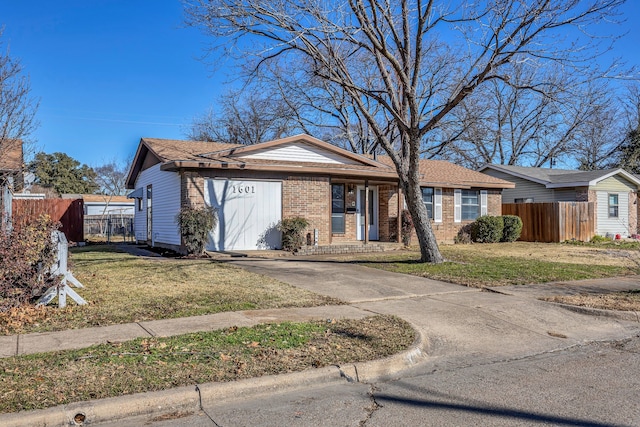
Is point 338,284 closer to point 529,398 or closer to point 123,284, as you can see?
point 123,284

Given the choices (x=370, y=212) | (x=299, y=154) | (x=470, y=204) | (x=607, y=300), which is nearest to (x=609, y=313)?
(x=607, y=300)

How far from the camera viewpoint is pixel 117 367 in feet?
16.8

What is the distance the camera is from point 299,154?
1827 centimetres

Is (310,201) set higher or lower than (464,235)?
higher

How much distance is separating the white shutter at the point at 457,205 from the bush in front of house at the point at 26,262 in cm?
1804

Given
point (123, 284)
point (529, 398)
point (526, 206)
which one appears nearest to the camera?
point (529, 398)

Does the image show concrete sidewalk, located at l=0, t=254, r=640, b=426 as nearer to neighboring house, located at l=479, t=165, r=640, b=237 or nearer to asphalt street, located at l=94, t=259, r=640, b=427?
asphalt street, located at l=94, t=259, r=640, b=427

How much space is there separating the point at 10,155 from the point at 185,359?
10436 millimetres

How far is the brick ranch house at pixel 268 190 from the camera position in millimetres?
16547

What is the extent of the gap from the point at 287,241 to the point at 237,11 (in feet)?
24.1

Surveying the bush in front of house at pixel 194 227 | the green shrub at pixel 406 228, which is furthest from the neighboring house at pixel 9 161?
the green shrub at pixel 406 228

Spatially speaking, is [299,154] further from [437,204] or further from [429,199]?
[437,204]

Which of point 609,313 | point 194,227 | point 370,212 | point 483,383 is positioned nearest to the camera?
point 483,383

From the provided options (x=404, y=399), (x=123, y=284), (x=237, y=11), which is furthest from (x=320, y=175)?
(x=404, y=399)
